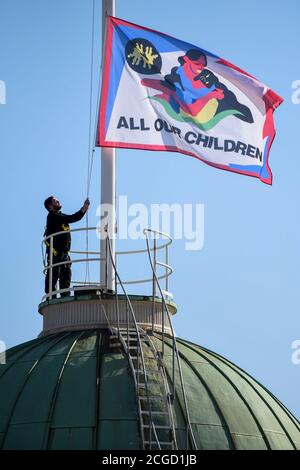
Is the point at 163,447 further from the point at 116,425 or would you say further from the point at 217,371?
the point at 217,371

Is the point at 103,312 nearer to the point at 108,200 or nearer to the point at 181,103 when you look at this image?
the point at 108,200

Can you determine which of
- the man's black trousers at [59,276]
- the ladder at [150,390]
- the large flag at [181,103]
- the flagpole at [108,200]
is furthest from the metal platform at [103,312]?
the large flag at [181,103]

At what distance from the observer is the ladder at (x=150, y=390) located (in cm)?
3103

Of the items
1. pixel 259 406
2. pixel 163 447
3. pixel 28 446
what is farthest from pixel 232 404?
pixel 28 446

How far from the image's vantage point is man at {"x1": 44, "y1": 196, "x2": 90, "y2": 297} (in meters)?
36.7

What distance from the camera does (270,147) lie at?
39.2 metres

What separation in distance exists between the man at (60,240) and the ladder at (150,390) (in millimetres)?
3161

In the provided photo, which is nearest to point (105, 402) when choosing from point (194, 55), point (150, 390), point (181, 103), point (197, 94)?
point (150, 390)

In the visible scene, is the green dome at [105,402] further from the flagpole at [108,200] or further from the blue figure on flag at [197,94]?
the blue figure on flag at [197,94]

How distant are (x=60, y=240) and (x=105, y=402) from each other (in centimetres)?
626

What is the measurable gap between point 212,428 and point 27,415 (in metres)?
4.27

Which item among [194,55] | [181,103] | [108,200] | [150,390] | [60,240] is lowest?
[150,390]

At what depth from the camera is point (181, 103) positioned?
37.7 m

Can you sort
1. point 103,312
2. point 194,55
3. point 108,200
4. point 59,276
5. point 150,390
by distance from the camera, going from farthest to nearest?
1. point 194,55
2. point 59,276
3. point 108,200
4. point 103,312
5. point 150,390
